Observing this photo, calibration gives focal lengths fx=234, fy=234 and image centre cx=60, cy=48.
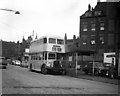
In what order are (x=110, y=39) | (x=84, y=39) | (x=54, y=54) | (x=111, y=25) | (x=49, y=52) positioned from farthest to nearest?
1. (x=84, y=39)
2. (x=111, y=25)
3. (x=110, y=39)
4. (x=54, y=54)
5. (x=49, y=52)

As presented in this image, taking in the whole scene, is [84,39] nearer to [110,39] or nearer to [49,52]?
[110,39]

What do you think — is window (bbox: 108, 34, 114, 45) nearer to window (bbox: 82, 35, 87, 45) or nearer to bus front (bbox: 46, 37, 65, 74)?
window (bbox: 82, 35, 87, 45)

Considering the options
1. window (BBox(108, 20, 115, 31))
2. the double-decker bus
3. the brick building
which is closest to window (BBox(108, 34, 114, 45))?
the brick building

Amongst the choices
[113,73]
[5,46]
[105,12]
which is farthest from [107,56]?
[5,46]

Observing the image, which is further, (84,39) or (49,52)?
(84,39)

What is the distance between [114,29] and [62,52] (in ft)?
105

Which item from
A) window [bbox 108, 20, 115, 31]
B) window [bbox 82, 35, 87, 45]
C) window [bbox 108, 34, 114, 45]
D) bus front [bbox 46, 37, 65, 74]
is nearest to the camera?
bus front [bbox 46, 37, 65, 74]

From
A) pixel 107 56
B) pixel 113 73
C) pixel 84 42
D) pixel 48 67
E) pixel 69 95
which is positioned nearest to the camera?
pixel 69 95

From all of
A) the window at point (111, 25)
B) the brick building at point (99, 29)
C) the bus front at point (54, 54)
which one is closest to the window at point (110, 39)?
the brick building at point (99, 29)

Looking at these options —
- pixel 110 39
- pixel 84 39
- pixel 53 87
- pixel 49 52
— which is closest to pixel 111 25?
pixel 110 39

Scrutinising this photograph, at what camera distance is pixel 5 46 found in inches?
4685

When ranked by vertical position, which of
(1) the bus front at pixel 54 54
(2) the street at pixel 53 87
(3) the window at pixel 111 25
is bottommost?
(2) the street at pixel 53 87

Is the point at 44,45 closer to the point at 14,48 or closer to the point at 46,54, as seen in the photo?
the point at 46,54

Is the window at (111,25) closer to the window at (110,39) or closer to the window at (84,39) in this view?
the window at (110,39)
